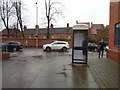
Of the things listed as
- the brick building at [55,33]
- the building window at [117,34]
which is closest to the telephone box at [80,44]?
the building window at [117,34]

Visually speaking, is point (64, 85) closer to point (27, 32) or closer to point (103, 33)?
point (103, 33)

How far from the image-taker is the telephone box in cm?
1009

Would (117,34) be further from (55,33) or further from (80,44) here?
(55,33)

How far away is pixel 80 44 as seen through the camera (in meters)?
10.9

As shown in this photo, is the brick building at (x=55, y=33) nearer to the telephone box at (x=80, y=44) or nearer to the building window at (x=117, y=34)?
the building window at (x=117, y=34)

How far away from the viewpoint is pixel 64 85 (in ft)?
18.1

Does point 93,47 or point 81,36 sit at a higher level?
point 81,36

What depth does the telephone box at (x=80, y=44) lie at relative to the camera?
10086 millimetres

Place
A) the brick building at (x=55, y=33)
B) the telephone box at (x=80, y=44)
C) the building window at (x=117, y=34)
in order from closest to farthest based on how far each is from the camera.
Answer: the telephone box at (x=80, y=44) → the building window at (x=117, y=34) → the brick building at (x=55, y=33)

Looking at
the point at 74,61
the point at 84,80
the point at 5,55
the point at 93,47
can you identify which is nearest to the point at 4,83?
the point at 84,80

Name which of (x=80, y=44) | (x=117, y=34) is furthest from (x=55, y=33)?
(x=80, y=44)

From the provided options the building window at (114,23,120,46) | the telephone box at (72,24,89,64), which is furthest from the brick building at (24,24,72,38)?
the telephone box at (72,24,89,64)

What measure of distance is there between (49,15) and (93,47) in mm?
16038

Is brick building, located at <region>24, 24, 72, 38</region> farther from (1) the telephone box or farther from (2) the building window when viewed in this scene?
(1) the telephone box
